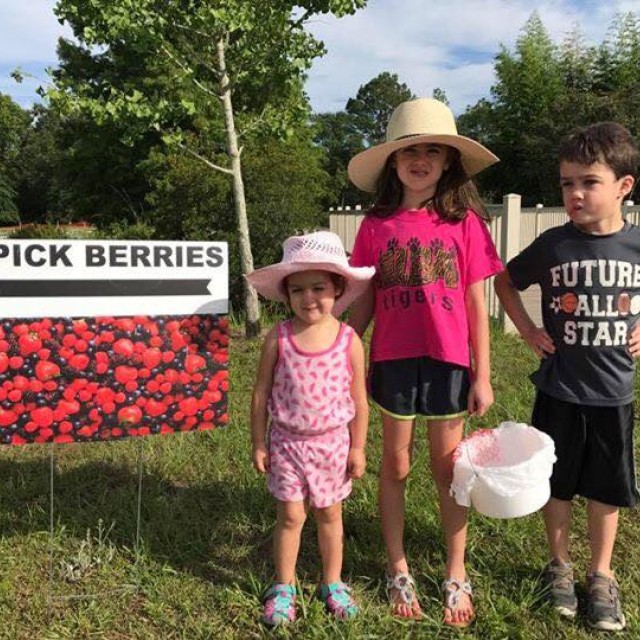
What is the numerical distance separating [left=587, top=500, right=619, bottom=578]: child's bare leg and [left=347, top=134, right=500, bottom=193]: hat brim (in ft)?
4.48

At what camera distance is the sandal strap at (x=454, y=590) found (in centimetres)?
238

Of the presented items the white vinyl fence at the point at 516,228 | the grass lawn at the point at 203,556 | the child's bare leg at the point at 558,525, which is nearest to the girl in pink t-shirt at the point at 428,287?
the grass lawn at the point at 203,556

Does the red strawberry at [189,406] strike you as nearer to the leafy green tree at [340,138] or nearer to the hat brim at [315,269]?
the hat brim at [315,269]

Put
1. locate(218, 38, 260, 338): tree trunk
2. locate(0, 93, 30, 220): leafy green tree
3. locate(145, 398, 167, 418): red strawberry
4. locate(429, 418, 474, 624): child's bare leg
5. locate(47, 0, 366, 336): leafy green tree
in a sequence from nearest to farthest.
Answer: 1. locate(429, 418, 474, 624): child's bare leg
2. locate(145, 398, 167, 418): red strawberry
3. locate(47, 0, 366, 336): leafy green tree
4. locate(218, 38, 260, 338): tree trunk
5. locate(0, 93, 30, 220): leafy green tree

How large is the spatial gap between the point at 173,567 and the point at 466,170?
6.74 feet

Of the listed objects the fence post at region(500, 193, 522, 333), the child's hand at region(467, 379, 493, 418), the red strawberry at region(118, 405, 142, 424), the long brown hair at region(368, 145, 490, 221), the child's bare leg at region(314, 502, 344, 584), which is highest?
the fence post at region(500, 193, 522, 333)

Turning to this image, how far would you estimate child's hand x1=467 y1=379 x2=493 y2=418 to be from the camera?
2.28m

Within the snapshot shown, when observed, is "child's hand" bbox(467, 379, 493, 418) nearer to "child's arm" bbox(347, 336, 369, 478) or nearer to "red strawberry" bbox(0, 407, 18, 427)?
"child's arm" bbox(347, 336, 369, 478)

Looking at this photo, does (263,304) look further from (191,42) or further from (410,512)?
(410,512)

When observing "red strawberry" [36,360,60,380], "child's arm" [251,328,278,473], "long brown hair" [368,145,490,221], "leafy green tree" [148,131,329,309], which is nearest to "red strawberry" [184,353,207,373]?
"child's arm" [251,328,278,473]

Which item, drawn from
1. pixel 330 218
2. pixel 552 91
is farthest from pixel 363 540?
pixel 552 91

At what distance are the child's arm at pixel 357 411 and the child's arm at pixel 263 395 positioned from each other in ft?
0.92

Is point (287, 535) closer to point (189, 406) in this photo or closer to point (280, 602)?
point (280, 602)

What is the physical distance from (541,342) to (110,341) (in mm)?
1623
